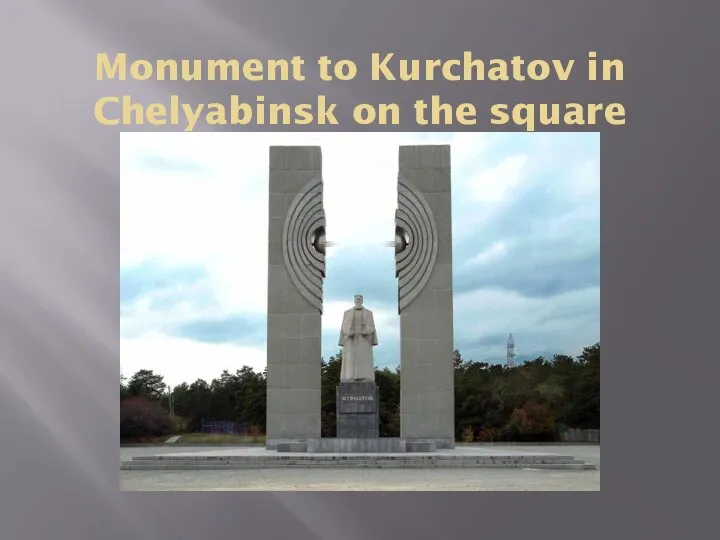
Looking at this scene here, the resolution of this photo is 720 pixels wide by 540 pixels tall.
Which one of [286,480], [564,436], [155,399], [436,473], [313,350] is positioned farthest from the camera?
[155,399]

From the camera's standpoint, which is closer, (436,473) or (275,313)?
(436,473)

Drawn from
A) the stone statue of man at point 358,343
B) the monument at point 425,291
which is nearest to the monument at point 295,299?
the stone statue of man at point 358,343

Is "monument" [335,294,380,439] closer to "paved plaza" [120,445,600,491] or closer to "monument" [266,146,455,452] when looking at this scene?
"monument" [266,146,455,452]

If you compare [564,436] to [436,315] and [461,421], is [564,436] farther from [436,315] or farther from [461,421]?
[436,315]

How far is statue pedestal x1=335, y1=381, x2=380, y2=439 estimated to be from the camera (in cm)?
1745

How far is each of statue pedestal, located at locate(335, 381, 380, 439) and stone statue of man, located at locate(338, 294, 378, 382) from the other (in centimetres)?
19

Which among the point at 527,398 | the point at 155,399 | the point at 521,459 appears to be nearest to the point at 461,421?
the point at 527,398

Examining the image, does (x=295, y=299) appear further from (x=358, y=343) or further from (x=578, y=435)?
(x=578, y=435)

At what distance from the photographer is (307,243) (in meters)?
18.9

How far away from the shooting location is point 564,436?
27.7 metres

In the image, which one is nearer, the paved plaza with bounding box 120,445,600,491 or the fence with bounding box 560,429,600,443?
the paved plaza with bounding box 120,445,600,491

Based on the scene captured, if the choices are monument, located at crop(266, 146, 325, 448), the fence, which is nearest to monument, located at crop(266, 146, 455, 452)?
monument, located at crop(266, 146, 325, 448)

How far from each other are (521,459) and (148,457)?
6.27 meters

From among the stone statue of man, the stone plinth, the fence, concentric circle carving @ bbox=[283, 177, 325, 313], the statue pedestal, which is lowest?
the fence
